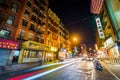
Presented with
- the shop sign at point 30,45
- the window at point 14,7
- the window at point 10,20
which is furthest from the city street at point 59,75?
the window at point 14,7

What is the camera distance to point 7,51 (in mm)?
17484

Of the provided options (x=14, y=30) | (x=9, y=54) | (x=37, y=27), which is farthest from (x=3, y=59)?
(x=37, y=27)

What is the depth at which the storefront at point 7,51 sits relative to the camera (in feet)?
52.3

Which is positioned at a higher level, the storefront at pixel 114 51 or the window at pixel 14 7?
the window at pixel 14 7

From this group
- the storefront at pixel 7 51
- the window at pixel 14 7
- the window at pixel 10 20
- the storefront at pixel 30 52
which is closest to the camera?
the storefront at pixel 7 51

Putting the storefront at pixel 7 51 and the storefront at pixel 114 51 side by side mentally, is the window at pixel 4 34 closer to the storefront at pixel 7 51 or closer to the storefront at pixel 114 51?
the storefront at pixel 7 51

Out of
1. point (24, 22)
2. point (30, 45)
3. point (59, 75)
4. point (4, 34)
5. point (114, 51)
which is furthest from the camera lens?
point (114, 51)

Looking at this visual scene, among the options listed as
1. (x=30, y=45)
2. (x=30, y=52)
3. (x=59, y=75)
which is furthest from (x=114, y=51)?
(x=30, y=52)

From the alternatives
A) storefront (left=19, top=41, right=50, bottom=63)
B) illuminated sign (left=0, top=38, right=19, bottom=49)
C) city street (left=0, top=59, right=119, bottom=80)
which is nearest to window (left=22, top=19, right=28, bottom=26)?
storefront (left=19, top=41, right=50, bottom=63)

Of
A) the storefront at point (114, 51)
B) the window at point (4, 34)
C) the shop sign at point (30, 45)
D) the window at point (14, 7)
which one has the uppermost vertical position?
the window at point (14, 7)

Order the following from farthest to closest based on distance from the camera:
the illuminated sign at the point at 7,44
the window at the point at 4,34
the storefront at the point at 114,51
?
the storefront at the point at 114,51 → the window at the point at 4,34 → the illuminated sign at the point at 7,44

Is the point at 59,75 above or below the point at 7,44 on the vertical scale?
below

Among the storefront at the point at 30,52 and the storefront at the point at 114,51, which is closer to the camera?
the storefront at the point at 30,52

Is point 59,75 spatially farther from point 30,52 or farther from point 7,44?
point 30,52
